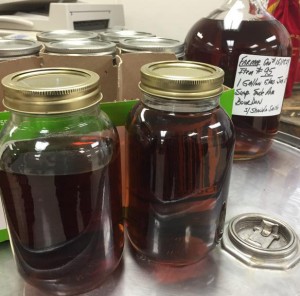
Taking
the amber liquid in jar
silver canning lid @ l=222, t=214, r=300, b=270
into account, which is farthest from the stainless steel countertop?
the amber liquid in jar

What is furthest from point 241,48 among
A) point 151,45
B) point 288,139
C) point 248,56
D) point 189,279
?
Result: point 189,279

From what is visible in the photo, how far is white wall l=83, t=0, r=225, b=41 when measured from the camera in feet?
3.47

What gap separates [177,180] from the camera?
0.37 meters

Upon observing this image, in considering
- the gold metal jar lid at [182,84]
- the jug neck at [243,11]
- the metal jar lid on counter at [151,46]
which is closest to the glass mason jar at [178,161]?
the gold metal jar lid at [182,84]

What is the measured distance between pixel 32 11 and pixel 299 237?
116 cm

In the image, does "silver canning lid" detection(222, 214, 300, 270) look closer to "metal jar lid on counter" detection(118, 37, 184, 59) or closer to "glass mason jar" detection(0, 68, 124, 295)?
"glass mason jar" detection(0, 68, 124, 295)

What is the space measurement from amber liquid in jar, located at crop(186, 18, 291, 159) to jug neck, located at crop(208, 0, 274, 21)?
0.02 metres

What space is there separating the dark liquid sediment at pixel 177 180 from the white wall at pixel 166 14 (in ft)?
2.41

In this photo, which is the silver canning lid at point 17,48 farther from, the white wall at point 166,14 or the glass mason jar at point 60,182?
the white wall at point 166,14

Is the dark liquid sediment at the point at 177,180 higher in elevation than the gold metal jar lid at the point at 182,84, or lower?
lower

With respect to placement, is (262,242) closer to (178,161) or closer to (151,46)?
(178,161)

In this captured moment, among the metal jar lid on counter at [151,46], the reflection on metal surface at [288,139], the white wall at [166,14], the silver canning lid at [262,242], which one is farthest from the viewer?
the white wall at [166,14]

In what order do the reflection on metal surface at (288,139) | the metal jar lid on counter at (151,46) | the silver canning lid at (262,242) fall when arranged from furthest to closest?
the reflection on metal surface at (288,139), the metal jar lid on counter at (151,46), the silver canning lid at (262,242)

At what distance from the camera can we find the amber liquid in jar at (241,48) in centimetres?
55
